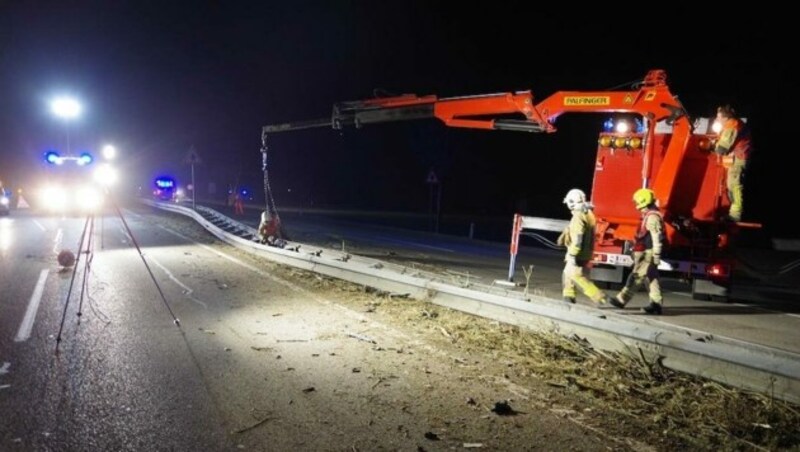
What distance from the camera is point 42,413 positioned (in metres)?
4.30

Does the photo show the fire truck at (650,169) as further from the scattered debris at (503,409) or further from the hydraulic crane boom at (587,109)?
the scattered debris at (503,409)

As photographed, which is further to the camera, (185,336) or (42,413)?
(185,336)

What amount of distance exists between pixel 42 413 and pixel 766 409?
19.7ft

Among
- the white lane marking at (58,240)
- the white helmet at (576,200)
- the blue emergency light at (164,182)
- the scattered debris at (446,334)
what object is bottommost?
the white lane marking at (58,240)

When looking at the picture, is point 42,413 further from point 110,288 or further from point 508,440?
point 110,288

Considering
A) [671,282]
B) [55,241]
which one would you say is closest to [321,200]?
[55,241]

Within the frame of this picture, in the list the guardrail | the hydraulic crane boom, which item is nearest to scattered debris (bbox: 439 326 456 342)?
the guardrail

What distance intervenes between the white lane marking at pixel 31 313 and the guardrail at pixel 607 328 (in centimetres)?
478

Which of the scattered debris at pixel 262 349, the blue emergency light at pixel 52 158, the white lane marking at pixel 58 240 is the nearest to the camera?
the scattered debris at pixel 262 349

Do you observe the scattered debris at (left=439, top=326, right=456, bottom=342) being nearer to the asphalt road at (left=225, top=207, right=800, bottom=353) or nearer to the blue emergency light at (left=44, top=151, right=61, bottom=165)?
the asphalt road at (left=225, top=207, right=800, bottom=353)

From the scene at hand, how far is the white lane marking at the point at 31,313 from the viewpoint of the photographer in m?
6.38

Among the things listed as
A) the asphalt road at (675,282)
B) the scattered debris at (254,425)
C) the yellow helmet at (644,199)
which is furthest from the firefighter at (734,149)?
the scattered debris at (254,425)

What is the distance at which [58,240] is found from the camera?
15773 mm

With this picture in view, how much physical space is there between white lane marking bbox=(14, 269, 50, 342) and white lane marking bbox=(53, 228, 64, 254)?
14.1 feet
